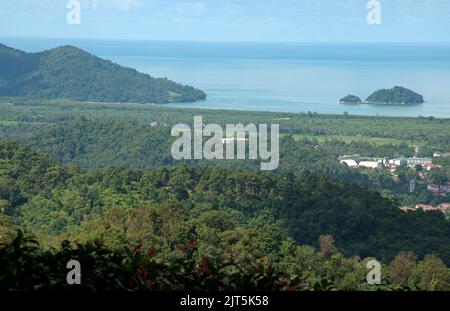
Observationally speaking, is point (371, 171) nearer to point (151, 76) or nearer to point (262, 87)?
point (262, 87)

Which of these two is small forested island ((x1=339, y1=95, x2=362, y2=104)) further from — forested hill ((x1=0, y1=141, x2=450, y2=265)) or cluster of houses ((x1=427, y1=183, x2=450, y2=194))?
forested hill ((x1=0, y1=141, x2=450, y2=265))

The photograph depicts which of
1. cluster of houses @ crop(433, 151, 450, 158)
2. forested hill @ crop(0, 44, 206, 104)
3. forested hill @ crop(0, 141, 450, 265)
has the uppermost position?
forested hill @ crop(0, 44, 206, 104)

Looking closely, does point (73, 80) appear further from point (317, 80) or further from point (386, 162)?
point (386, 162)

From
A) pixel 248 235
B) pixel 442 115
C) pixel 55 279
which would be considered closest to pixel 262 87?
pixel 442 115

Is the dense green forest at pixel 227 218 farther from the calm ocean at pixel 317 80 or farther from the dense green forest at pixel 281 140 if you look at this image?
the calm ocean at pixel 317 80

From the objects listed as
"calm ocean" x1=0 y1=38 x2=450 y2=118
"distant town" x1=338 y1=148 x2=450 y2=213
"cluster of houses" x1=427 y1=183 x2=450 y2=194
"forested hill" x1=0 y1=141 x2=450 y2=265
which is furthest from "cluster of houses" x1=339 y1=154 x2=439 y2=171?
"forested hill" x1=0 y1=141 x2=450 y2=265

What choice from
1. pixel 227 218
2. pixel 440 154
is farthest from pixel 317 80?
pixel 227 218
